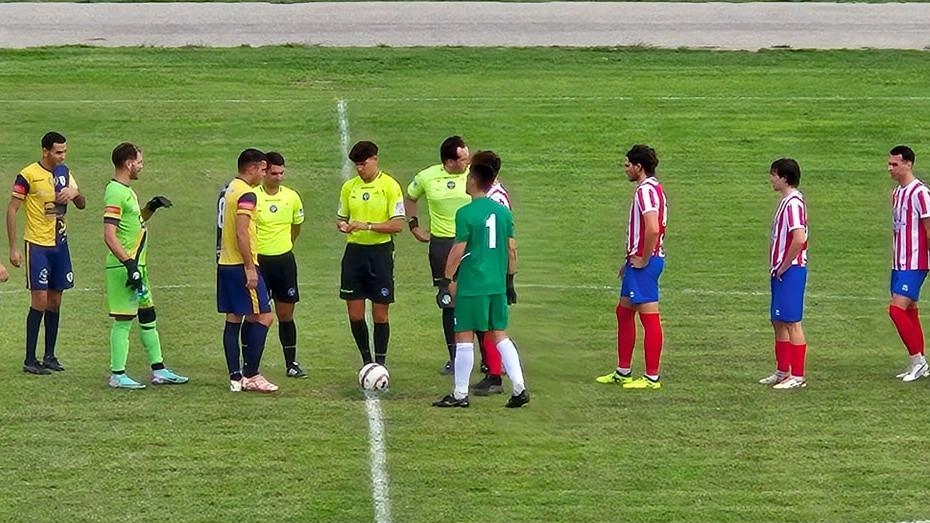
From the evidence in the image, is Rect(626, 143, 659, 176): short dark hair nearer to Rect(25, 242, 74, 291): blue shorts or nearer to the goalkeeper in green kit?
the goalkeeper in green kit

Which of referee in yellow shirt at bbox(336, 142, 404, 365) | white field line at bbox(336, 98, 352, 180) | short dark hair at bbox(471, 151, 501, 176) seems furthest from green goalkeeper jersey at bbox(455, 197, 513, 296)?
white field line at bbox(336, 98, 352, 180)

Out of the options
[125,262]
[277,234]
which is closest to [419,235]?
[277,234]

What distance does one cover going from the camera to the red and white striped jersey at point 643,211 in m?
14.3

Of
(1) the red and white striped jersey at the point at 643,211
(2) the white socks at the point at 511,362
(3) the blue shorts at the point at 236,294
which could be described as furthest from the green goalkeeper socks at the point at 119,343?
(1) the red and white striped jersey at the point at 643,211

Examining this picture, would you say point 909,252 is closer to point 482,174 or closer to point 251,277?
point 482,174

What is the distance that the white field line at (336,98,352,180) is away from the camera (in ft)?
85.8

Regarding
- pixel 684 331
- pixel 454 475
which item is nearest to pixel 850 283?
pixel 684 331

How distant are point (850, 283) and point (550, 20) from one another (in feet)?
56.5

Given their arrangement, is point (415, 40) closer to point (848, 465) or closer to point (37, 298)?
point (37, 298)

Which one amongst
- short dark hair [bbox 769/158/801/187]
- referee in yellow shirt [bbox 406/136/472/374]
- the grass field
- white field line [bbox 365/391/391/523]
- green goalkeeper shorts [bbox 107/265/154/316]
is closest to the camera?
white field line [bbox 365/391/391/523]

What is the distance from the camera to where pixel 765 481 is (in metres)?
11.8

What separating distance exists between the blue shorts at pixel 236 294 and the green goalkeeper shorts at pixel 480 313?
70.1 inches

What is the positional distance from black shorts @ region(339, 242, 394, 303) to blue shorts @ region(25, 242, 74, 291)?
253 centimetres

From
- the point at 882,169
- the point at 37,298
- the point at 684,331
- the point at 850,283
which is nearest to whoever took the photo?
the point at 37,298
